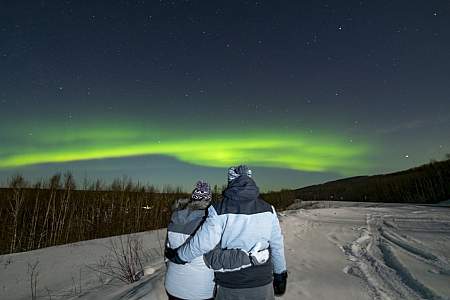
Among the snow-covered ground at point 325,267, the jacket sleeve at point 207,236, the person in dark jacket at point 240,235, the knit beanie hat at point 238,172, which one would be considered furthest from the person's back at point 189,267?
the snow-covered ground at point 325,267

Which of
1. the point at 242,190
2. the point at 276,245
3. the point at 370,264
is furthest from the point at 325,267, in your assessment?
the point at 242,190

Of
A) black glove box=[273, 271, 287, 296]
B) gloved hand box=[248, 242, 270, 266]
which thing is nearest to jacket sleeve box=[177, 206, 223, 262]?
gloved hand box=[248, 242, 270, 266]

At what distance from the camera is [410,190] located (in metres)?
35.8

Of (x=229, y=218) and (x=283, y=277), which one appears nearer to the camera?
(x=229, y=218)

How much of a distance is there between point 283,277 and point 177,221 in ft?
3.84

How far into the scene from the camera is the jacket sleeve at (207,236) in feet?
10.5

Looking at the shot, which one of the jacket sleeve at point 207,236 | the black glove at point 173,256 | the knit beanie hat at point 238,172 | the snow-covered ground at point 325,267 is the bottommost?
the snow-covered ground at point 325,267

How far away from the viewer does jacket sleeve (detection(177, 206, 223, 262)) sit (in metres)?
3.21

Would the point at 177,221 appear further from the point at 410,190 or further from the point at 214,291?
the point at 410,190

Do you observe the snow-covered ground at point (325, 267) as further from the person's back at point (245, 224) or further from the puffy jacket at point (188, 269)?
the person's back at point (245, 224)

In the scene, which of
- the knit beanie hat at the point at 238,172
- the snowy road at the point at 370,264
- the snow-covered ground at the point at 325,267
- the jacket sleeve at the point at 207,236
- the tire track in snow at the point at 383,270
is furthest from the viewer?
the snow-covered ground at the point at 325,267

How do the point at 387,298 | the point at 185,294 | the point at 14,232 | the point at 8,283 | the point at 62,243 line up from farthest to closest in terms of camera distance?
the point at 62,243 < the point at 14,232 < the point at 8,283 < the point at 387,298 < the point at 185,294

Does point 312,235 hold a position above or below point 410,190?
below

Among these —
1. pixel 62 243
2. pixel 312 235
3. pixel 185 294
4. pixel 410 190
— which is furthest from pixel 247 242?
pixel 410 190
